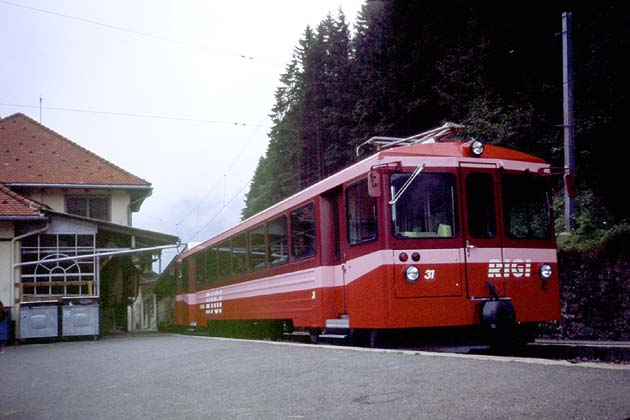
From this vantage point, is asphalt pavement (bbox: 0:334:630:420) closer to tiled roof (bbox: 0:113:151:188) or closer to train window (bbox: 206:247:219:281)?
train window (bbox: 206:247:219:281)

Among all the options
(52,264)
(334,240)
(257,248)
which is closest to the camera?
(334,240)

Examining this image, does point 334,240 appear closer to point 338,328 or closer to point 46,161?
point 338,328

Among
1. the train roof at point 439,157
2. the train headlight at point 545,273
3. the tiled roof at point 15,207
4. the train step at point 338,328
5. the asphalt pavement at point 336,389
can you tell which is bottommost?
the asphalt pavement at point 336,389

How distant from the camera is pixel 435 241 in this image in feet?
31.8

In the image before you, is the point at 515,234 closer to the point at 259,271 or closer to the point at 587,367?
the point at 587,367

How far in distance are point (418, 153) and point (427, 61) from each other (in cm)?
2665

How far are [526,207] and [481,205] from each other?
29.7 inches

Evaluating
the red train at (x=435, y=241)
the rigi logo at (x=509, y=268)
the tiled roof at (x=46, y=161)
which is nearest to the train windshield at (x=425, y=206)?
the red train at (x=435, y=241)

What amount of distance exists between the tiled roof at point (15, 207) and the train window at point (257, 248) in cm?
776

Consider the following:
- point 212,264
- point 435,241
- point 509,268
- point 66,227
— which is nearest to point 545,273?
point 509,268

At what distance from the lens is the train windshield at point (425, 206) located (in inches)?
381

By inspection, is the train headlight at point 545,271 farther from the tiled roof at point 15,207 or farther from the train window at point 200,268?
the tiled roof at point 15,207

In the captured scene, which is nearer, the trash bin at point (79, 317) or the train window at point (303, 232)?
the train window at point (303, 232)

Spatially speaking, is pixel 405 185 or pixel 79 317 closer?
pixel 405 185
